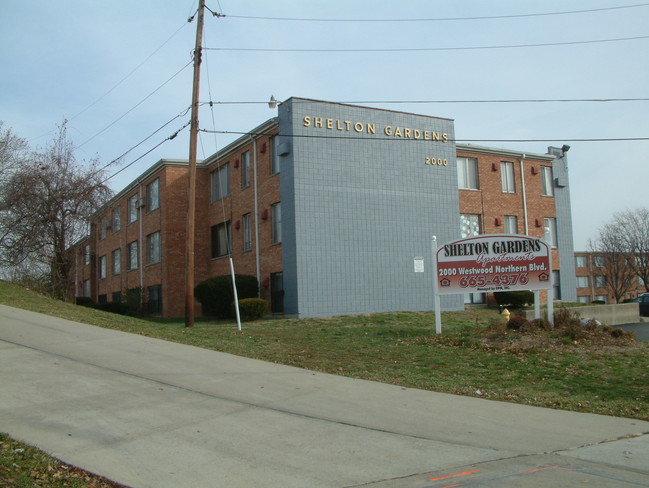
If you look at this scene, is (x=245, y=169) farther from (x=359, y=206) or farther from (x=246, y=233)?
(x=359, y=206)

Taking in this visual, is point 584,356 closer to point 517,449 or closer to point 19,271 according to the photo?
point 517,449

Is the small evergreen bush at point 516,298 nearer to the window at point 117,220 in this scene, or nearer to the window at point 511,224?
the window at point 511,224

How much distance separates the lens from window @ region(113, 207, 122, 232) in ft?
131

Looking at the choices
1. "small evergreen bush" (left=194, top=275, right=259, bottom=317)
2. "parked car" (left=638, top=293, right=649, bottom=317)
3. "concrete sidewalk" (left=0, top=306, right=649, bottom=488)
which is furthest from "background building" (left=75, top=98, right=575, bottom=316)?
"concrete sidewalk" (left=0, top=306, right=649, bottom=488)

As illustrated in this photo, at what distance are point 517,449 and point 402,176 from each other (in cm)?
1968

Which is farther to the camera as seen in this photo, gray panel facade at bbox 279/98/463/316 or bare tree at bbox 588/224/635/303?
bare tree at bbox 588/224/635/303

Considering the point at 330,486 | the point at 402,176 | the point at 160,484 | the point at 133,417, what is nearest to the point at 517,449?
the point at 330,486

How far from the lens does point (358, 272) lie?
24.3 metres

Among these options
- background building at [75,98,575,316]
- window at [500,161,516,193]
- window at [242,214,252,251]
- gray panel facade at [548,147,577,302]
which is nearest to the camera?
background building at [75,98,575,316]

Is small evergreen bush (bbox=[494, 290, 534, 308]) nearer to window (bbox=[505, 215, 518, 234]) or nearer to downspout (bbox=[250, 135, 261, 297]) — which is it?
window (bbox=[505, 215, 518, 234])

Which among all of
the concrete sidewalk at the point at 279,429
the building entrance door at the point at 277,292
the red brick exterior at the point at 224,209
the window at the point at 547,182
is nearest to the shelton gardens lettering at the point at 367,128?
the red brick exterior at the point at 224,209

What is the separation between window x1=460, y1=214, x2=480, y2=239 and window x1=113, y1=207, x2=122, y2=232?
2210 centimetres

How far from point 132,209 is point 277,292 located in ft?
53.6

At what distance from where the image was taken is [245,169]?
2759 cm
